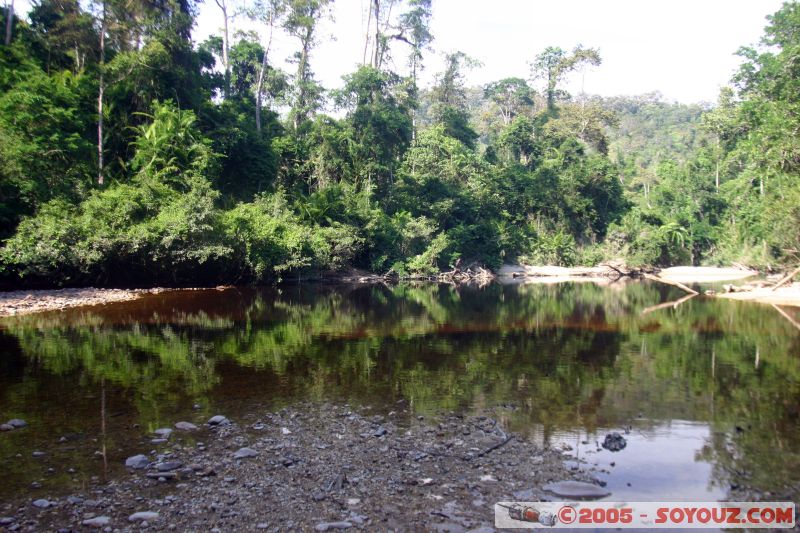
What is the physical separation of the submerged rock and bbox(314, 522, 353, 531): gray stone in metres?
4.01

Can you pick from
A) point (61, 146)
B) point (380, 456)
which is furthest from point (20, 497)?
point (61, 146)

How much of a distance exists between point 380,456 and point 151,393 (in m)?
5.17

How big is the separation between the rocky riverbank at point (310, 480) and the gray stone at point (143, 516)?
1 cm

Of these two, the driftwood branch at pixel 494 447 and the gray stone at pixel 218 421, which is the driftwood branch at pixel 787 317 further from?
the gray stone at pixel 218 421

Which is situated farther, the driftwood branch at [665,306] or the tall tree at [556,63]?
the tall tree at [556,63]

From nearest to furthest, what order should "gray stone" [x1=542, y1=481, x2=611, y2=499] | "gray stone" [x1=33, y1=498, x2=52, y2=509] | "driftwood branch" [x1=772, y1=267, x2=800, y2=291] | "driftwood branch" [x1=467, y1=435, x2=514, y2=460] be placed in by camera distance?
1. "gray stone" [x1=33, y1=498, x2=52, y2=509]
2. "gray stone" [x1=542, y1=481, x2=611, y2=499]
3. "driftwood branch" [x1=467, y1=435, x2=514, y2=460]
4. "driftwood branch" [x1=772, y1=267, x2=800, y2=291]

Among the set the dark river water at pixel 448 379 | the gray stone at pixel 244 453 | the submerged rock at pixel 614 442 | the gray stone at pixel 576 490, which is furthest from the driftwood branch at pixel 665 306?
the gray stone at pixel 244 453

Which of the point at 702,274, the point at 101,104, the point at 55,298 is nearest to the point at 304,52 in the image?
the point at 101,104

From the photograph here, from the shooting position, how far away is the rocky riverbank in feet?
17.1

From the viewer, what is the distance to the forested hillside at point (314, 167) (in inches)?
1003

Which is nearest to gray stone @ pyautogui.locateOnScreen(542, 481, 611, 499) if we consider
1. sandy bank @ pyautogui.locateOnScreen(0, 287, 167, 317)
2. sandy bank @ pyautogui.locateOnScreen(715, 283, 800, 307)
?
sandy bank @ pyautogui.locateOnScreen(0, 287, 167, 317)

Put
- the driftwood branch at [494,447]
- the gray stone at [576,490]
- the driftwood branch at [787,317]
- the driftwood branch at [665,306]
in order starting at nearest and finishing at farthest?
the gray stone at [576,490], the driftwood branch at [494,447], the driftwood branch at [787,317], the driftwood branch at [665,306]

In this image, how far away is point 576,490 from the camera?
19.9 ft

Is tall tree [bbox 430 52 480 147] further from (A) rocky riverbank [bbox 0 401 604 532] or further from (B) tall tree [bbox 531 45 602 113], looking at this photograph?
(A) rocky riverbank [bbox 0 401 604 532]
